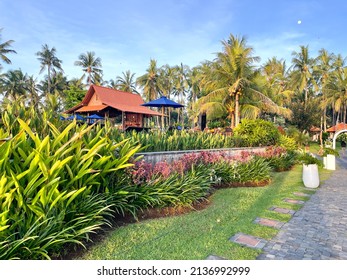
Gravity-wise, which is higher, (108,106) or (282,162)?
(108,106)

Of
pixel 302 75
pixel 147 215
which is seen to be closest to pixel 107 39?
pixel 147 215

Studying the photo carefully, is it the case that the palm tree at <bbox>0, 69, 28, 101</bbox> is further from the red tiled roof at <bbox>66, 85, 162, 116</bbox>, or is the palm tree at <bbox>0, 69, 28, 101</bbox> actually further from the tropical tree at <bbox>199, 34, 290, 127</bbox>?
the tropical tree at <bbox>199, 34, 290, 127</bbox>

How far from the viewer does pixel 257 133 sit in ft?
37.9

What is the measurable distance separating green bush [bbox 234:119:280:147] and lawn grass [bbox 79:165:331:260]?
6.08 meters

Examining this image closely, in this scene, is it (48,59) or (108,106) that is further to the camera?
(48,59)

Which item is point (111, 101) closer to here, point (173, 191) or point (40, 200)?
point (173, 191)

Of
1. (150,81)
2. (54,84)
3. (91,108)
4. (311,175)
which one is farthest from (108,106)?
(54,84)

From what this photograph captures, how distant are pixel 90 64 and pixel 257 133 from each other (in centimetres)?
3536

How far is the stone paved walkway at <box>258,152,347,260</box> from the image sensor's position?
3033 mm

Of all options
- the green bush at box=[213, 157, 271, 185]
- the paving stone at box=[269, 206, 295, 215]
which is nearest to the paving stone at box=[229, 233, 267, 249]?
the paving stone at box=[269, 206, 295, 215]

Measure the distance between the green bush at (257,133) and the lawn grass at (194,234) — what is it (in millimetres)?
6076

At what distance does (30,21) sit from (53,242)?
315 inches

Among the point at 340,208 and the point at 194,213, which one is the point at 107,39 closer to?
the point at 194,213
